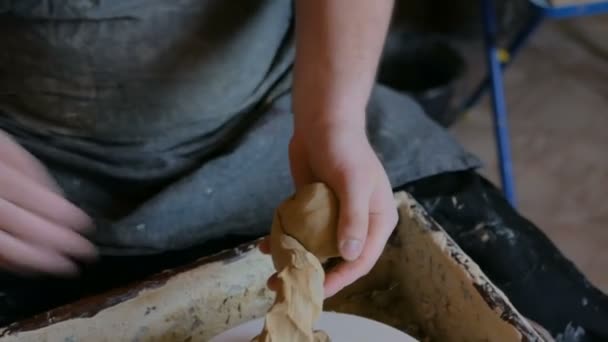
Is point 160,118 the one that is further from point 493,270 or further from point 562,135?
point 562,135

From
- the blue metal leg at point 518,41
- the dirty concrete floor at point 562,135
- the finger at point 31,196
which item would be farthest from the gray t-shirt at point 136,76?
the dirty concrete floor at point 562,135

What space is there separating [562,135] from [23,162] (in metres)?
1.44

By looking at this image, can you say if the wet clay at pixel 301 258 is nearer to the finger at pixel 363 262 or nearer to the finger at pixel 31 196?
the finger at pixel 363 262

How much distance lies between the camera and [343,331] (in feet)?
2.23

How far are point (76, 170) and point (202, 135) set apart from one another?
0.46 ft

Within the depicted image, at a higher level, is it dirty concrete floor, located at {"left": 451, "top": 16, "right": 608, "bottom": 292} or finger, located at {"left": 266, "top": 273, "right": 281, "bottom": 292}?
finger, located at {"left": 266, "top": 273, "right": 281, "bottom": 292}

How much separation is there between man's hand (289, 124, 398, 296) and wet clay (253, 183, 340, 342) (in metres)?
0.01

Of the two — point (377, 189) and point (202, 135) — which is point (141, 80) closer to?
point (202, 135)

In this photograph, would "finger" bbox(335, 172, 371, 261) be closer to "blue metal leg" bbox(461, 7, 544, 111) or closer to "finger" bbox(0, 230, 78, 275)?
"finger" bbox(0, 230, 78, 275)

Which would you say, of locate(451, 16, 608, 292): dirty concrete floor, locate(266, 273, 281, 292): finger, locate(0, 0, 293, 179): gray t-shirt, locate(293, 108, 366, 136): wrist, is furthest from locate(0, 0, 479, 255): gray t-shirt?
locate(451, 16, 608, 292): dirty concrete floor

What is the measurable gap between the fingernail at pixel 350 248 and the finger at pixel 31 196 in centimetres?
28

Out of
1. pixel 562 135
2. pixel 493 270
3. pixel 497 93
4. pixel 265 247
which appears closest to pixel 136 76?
pixel 265 247

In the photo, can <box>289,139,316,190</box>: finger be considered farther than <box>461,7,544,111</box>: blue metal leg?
Result: No

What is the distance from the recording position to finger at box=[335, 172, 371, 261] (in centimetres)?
63
